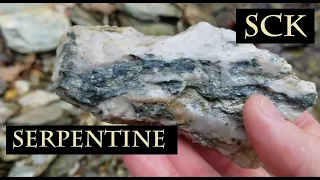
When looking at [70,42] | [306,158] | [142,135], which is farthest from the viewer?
[142,135]

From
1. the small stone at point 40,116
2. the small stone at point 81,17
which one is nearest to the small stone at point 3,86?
the small stone at point 40,116

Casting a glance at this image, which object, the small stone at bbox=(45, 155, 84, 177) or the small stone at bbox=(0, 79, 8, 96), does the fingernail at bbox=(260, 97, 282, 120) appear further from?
the small stone at bbox=(0, 79, 8, 96)

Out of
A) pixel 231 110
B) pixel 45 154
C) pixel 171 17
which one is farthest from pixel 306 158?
pixel 171 17

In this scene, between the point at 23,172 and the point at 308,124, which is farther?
the point at 23,172

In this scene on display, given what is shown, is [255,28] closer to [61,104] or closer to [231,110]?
[231,110]

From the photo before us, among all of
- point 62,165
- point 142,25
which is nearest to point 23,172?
point 62,165

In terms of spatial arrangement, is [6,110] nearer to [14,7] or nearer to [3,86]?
[3,86]
